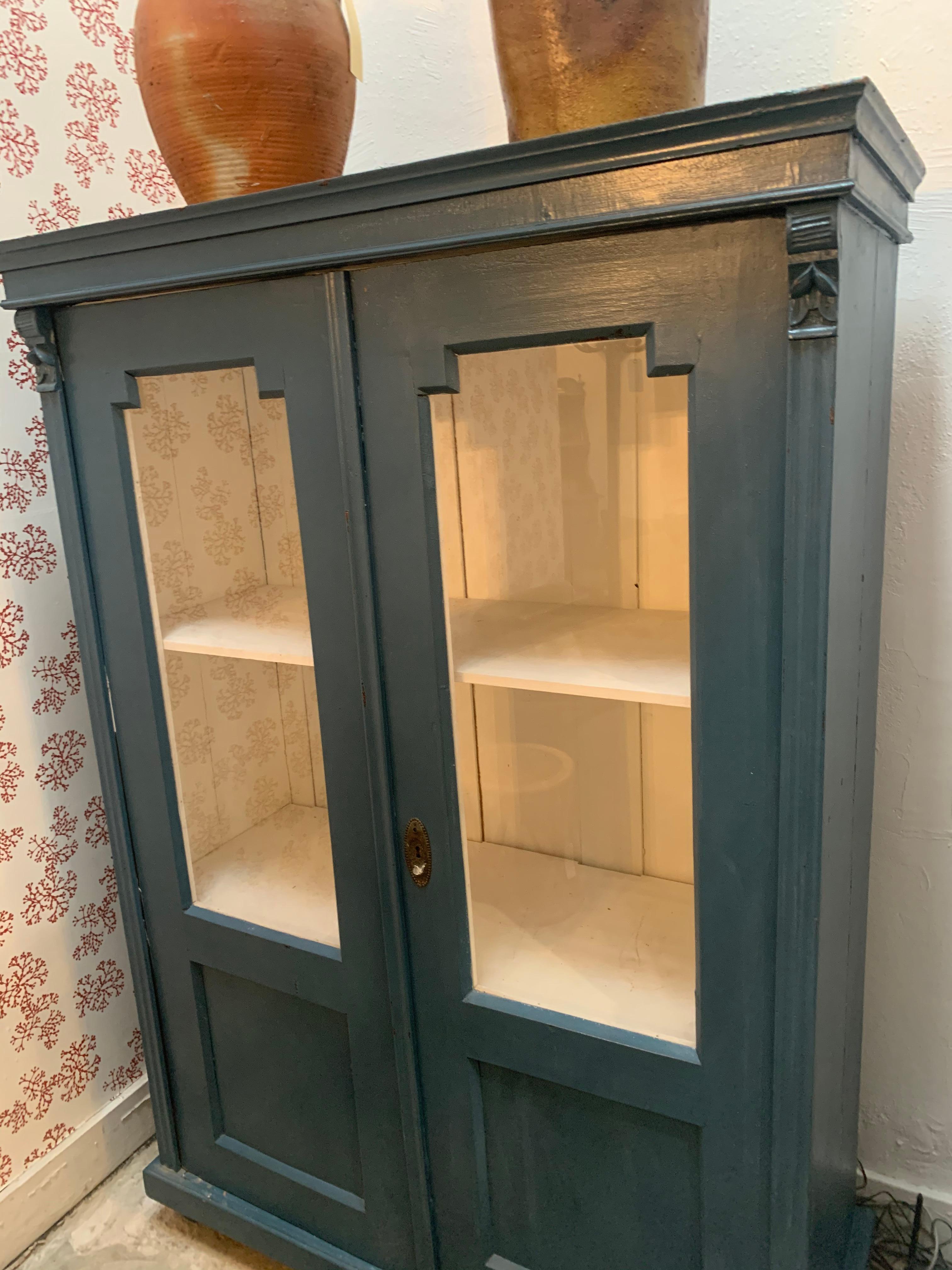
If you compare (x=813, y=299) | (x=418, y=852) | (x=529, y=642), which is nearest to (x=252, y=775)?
(x=418, y=852)

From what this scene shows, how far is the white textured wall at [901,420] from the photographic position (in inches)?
42.6

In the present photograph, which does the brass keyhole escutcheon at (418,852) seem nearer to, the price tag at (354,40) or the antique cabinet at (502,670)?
the antique cabinet at (502,670)

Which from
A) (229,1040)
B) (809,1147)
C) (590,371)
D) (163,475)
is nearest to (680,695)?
(590,371)

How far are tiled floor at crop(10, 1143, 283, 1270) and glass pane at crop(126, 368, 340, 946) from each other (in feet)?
2.03

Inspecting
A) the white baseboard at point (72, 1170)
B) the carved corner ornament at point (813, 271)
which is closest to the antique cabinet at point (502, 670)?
the carved corner ornament at point (813, 271)

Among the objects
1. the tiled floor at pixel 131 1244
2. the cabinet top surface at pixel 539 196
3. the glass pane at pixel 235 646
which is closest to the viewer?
the cabinet top surface at pixel 539 196

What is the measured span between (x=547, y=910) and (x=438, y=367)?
2.28ft

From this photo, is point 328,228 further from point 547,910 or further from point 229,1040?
point 229,1040

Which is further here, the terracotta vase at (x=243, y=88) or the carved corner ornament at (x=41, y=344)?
the carved corner ornament at (x=41, y=344)

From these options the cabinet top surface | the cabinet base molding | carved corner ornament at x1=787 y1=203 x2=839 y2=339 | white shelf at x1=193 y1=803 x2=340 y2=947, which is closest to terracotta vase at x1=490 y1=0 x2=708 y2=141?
the cabinet top surface

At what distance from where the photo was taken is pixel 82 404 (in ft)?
3.74

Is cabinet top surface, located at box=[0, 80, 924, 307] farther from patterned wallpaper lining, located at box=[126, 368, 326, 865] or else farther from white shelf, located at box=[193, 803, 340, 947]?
white shelf, located at box=[193, 803, 340, 947]

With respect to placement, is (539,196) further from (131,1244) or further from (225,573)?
(131,1244)

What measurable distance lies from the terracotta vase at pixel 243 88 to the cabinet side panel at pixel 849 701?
612mm
